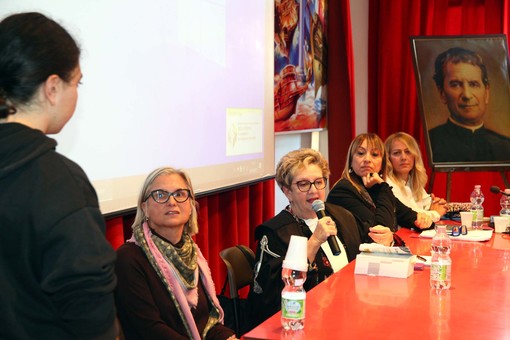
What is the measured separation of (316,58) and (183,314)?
11.8ft

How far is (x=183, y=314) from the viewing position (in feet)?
8.09

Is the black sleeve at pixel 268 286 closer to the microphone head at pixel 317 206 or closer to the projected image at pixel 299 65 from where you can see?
the microphone head at pixel 317 206

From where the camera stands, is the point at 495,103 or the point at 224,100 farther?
the point at 495,103

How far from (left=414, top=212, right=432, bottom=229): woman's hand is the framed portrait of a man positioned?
1.60 metres

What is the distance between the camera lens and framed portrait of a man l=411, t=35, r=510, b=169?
549 centimetres

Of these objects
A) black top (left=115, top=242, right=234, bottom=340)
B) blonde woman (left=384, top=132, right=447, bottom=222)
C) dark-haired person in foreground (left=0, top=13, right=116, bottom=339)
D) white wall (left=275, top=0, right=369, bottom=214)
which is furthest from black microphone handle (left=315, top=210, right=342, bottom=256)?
white wall (left=275, top=0, right=369, bottom=214)

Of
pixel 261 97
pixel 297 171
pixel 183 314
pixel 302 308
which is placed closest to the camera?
pixel 302 308

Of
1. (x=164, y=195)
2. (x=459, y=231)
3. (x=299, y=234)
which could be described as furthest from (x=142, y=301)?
(x=459, y=231)

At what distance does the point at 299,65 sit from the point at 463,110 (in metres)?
1.48

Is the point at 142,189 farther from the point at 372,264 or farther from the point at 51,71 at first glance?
the point at 51,71

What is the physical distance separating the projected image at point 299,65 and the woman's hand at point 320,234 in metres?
2.09

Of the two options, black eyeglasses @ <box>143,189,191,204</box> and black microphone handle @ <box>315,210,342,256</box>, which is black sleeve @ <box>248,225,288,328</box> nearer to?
black microphone handle @ <box>315,210,342,256</box>

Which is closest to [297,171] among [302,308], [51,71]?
[302,308]

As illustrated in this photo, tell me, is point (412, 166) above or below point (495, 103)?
below
